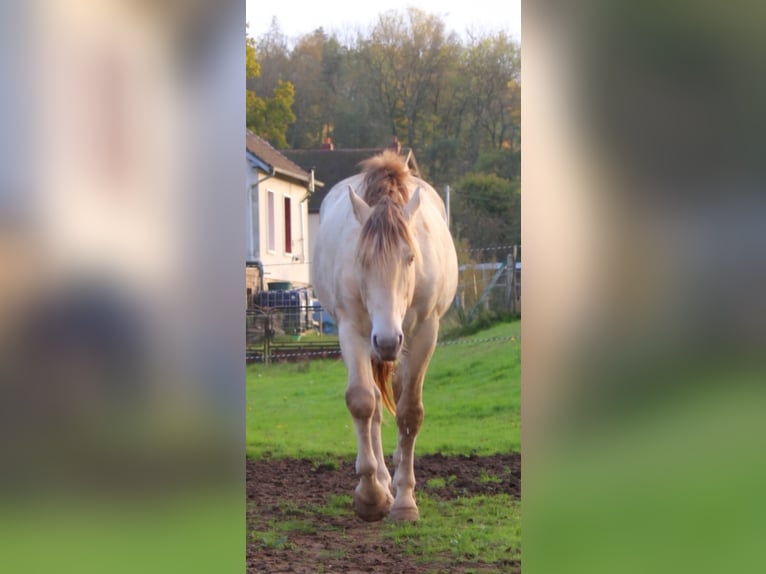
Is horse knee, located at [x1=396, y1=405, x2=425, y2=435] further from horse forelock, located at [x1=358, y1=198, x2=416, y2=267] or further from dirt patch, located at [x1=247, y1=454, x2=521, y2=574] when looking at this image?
horse forelock, located at [x1=358, y1=198, x2=416, y2=267]

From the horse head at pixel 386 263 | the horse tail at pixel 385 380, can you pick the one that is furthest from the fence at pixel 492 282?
the horse tail at pixel 385 380

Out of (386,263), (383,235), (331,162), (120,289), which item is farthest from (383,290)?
(120,289)

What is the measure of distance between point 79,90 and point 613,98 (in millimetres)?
1721

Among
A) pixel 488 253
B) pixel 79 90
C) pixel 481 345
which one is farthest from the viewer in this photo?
pixel 481 345

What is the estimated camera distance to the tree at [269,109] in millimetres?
4141

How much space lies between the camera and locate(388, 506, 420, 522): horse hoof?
4.61 m

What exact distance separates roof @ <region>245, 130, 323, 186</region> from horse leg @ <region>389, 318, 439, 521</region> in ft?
3.14

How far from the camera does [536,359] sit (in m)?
3.18

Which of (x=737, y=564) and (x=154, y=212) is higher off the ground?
(x=154, y=212)

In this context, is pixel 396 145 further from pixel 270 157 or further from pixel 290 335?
pixel 290 335

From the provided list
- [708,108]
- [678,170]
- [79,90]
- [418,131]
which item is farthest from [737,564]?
[79,90]

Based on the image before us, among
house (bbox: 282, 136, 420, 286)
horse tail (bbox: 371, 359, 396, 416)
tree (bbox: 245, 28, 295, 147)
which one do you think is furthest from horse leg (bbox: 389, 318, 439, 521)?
tree (bbox: 245, 28, 295, 147)

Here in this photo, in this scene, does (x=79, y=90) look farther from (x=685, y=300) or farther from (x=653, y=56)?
(x=685, y=300)

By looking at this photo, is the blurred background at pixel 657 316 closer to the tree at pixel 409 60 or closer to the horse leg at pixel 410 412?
the tree at pixel 409 60
